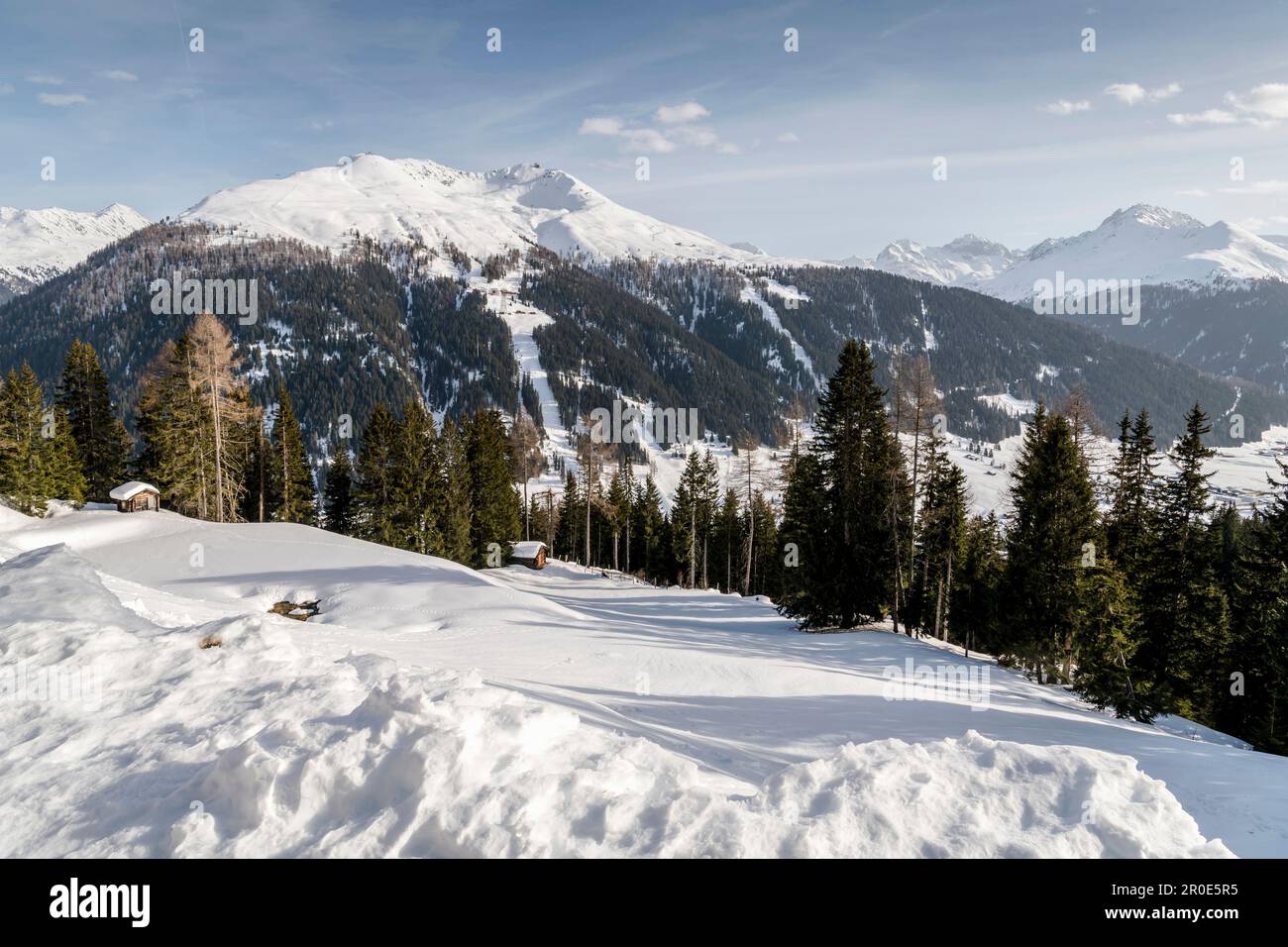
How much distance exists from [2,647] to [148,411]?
4102 cm

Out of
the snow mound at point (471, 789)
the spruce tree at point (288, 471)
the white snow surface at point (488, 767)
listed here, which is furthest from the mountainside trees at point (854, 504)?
the spruce tree at point (288, 471)

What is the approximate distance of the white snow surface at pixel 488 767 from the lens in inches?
195

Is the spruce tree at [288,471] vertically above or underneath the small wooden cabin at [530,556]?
above

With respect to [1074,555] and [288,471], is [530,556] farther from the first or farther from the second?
[1074,555]

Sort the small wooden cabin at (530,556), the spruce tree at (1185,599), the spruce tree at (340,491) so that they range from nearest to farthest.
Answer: the spruce tree at (1185,599), the small wooden cabin at (530,556), the spruce tree at (340,491)

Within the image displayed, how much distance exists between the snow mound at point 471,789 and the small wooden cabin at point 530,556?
139ft

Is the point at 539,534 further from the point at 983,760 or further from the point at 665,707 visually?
the point at 983,760

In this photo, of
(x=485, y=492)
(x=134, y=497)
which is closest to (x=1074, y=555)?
(x=485, y=492)

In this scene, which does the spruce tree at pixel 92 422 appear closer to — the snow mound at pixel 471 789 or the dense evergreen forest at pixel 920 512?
the dense evergreen forest at pixel 920 512

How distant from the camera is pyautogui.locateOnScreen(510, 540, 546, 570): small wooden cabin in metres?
49.6

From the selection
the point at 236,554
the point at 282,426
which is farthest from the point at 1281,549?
the point at 282,426

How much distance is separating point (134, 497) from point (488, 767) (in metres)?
40.1

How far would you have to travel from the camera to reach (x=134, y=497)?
35.0 m
